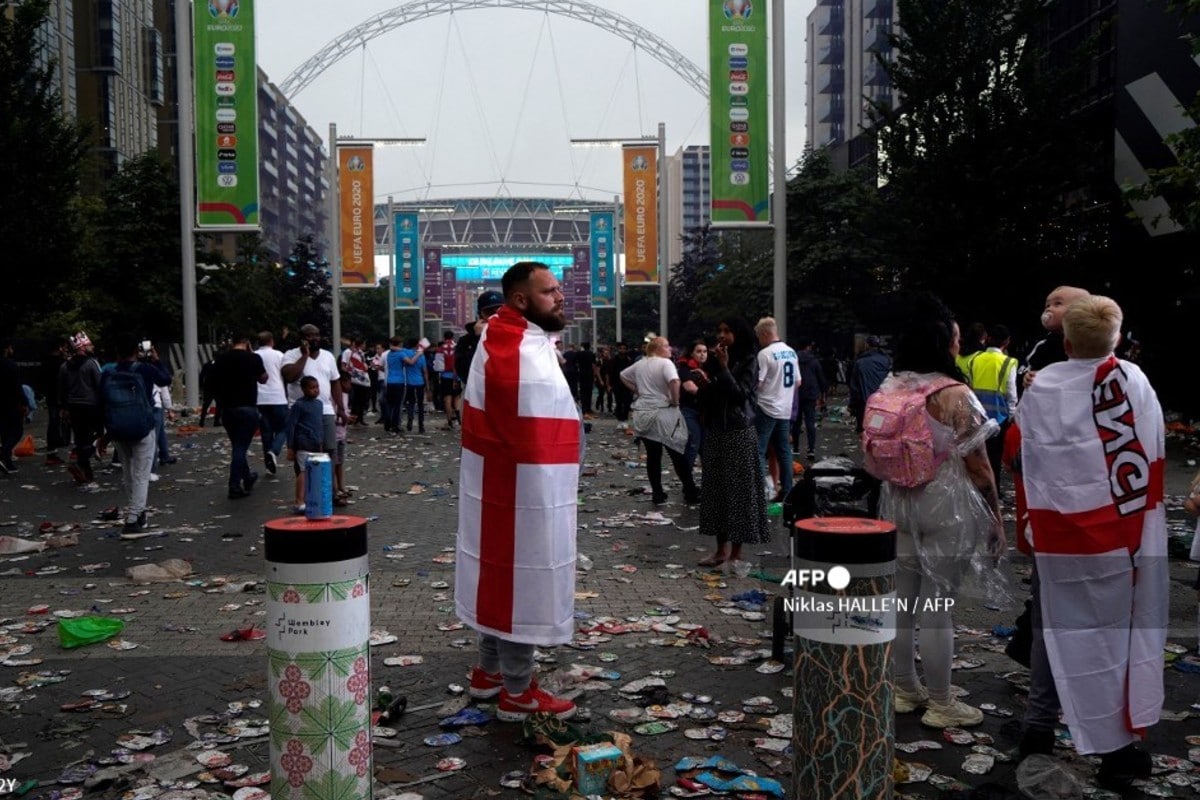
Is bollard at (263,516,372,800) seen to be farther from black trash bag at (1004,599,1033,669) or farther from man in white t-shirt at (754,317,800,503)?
man in white t-shirt at (754,317,800,503)

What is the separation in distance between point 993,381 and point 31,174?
17.7m

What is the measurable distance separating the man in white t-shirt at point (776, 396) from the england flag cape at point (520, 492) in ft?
21.7

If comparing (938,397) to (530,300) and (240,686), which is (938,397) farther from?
(240,686)

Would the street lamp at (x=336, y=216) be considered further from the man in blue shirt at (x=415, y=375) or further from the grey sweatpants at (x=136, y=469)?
the grey sweatpants at (x=136, y=469)

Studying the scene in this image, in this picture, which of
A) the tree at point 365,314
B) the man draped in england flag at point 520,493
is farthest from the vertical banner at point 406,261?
the man draped in england flag at point 520,493

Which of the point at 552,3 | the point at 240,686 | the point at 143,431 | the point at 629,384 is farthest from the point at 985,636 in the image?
the point at 552,3

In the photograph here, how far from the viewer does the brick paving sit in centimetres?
464

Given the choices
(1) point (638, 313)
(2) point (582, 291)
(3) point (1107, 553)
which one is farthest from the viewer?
(1) point (638, 313)

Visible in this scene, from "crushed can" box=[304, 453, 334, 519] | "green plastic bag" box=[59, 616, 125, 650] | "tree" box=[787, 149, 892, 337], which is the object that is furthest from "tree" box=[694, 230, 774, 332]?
"crushed can" box=[304, 453, 334, 519]

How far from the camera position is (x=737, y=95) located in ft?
67.9

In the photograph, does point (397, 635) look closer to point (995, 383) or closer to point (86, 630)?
point (86, 630)

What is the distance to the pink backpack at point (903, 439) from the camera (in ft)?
15.6

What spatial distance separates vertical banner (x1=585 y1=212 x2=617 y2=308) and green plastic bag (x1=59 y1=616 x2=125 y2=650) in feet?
113

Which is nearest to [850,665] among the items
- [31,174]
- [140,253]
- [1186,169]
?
[1186,169]
